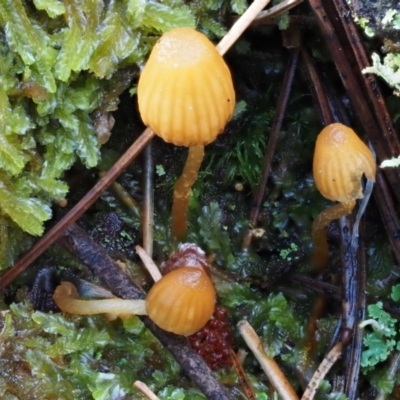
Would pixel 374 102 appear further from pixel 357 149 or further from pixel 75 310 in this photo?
pixel 75 310

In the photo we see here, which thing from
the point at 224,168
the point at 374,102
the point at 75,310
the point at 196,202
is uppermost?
the point at 374,102

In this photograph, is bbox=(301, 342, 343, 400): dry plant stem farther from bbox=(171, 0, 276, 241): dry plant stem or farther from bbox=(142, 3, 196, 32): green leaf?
bbox=(142, 3, 196, 32): green leaf

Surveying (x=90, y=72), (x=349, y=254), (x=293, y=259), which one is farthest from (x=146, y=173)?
(x=349, y=254)

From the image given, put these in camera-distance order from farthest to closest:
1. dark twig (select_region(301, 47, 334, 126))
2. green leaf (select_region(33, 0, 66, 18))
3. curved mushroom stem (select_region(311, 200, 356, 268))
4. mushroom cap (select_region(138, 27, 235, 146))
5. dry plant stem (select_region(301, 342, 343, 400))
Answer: dark twig (select_region(301, 47, 334, 126)), curved mushroom stem (select_region(311, 200, 356, 268)), dry plant stem (select_region(301, 342, 343, 400)), green leaf (select_region(33, 0, 66, 18)), mushroom cap (select_region(138, 27, 235, 146))

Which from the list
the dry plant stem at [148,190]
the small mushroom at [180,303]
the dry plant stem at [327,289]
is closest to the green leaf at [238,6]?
the dry plant stem at [148,190]

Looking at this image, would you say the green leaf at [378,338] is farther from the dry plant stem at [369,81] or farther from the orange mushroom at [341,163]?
the dry plant stem at [369,81]

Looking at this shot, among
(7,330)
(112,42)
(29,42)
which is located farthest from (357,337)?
(29,42)

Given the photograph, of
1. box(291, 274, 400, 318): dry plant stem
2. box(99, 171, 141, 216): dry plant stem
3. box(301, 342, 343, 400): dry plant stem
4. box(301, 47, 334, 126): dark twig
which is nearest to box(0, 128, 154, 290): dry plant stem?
box(99, 171, 141, 216): dry plant stem
